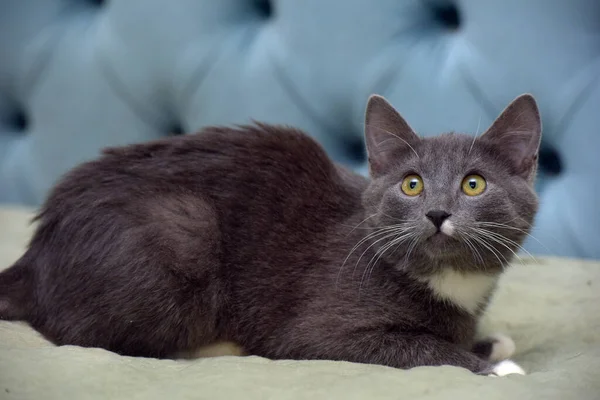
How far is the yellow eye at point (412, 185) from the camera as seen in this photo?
1.22m

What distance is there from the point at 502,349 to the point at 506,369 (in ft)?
0.61

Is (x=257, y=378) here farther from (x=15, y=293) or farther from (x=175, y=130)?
(x=175, y=130)

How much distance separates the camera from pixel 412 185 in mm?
1234

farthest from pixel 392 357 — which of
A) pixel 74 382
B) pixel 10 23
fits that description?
pixel 10 23

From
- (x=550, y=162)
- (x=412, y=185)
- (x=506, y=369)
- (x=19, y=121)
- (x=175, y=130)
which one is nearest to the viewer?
(x=506, y=369)

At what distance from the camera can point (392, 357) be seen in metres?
1.15

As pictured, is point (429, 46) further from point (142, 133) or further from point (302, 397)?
point (302, 397)

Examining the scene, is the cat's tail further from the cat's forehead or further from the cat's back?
the cat's forehead

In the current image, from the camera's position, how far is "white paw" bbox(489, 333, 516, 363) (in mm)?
1280

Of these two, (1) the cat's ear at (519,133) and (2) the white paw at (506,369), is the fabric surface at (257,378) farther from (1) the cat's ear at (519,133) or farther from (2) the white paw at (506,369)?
(1) the cat's ear at (519,133)

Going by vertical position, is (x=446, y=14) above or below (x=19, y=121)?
above

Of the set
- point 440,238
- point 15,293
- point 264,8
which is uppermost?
point 264,8

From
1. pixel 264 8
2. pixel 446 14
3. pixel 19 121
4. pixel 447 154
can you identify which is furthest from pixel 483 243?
pixel 19 121

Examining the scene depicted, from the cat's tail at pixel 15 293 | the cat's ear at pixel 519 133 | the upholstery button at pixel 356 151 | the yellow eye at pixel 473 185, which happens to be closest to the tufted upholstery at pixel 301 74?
the upholstery button at pixel 356 151
